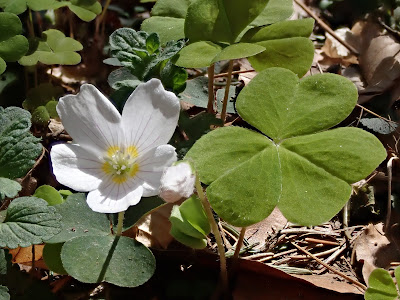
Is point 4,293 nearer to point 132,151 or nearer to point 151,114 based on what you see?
point 132,151

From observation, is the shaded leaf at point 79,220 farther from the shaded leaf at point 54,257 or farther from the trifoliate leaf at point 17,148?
the trifoliate leaf at point 17,148

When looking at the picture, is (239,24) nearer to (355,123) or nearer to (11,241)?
(355,123)

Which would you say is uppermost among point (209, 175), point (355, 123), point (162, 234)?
point (209, 175)

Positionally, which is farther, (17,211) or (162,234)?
(162,234)

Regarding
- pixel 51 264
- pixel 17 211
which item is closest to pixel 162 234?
pixel 51 264

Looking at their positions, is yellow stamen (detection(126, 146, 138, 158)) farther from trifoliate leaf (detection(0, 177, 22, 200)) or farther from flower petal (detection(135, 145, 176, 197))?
trifoliate leaf (detection(0, 177, 22, 200))

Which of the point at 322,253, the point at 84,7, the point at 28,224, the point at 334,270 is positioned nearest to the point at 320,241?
the point at 322,253

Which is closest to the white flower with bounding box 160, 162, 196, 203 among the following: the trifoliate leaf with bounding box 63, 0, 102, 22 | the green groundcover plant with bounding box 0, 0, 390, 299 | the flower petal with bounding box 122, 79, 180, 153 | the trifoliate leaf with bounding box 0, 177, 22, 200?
the green groundcover plant with bounding box 0, 0, 390, 299
